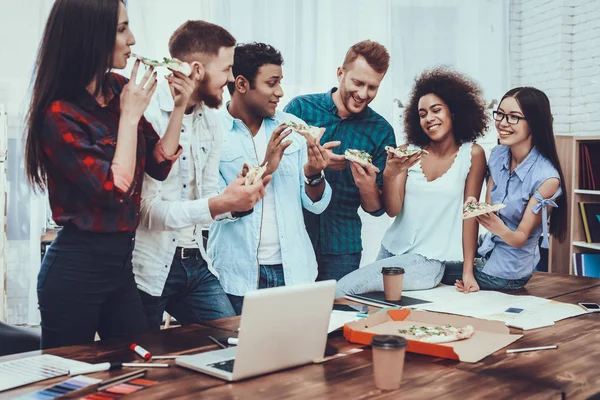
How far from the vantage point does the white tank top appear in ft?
9.12

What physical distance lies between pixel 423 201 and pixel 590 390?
1385mm

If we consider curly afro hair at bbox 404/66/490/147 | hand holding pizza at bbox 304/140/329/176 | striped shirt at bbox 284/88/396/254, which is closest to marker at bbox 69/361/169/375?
hand holding pizza at bbox 304/140/329/176

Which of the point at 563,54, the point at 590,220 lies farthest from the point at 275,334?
the point at 563,54

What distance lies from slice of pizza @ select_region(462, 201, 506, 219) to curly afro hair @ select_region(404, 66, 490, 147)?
464mm

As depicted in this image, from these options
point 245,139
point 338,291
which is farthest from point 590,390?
point 245,139

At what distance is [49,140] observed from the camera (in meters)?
1.85

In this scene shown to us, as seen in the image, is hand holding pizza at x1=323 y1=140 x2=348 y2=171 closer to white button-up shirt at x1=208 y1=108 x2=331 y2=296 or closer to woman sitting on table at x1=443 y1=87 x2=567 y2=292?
white button-up shirt at x1=208 y1=108 x2=331 y2=296

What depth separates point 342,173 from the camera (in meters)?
3.11

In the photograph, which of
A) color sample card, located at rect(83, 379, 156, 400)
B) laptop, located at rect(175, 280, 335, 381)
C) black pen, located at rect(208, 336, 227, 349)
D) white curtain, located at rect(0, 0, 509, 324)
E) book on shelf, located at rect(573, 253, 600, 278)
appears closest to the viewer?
color sample card, located at rect(83, 379, 156, 400)

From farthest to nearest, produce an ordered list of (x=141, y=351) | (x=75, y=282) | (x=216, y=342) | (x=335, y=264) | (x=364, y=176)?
(x=335, y=264) → (x=364, y=176) → (x=75, y=282) → (x=216, y=342) → (x=141, y=351)

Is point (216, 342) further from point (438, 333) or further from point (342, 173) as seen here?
point (342, 173)

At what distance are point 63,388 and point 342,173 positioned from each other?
189 centimetres

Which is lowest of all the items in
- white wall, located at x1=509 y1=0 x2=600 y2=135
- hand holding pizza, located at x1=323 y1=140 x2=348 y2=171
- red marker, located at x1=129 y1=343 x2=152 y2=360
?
red marker, located at x1=129 y1=343 x2=152 y2=360

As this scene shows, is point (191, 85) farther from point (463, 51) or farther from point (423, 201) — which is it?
point (463, 51)
